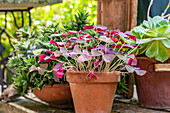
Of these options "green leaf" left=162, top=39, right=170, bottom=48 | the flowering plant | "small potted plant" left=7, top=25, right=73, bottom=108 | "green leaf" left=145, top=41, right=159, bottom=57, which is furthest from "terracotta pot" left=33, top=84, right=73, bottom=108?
"green leaf" left=162, top=39, right=170, bottom=48

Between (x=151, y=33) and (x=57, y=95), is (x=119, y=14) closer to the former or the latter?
(x=151, y=33)

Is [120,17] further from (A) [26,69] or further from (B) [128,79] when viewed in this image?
(A) [26,69]

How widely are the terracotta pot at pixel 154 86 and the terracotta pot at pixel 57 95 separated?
0.52m

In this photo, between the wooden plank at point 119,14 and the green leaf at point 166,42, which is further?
the wooden plank at point 119,14

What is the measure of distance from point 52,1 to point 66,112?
3.54 ft

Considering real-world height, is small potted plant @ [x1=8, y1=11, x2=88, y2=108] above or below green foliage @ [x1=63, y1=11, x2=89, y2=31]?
below

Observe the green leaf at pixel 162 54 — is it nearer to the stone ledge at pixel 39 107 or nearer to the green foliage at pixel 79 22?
the stone ledge at pixel 39 107

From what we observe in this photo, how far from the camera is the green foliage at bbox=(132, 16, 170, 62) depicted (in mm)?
1330

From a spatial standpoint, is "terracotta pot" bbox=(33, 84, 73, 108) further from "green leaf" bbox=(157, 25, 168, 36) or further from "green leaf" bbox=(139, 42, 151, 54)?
"green leaf" bbox=(157, 25, 168, 36)

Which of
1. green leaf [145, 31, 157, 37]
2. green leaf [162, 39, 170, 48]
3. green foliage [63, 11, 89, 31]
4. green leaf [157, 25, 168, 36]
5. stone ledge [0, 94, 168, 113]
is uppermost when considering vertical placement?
green foliage [63, 11, 89, 31]

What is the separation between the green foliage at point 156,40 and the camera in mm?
1330

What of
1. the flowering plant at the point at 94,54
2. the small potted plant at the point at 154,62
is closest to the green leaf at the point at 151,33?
the small potted plant at the point at 154,62

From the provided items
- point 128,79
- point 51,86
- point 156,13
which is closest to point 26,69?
point 51,86

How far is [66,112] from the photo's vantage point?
154 centimetres
